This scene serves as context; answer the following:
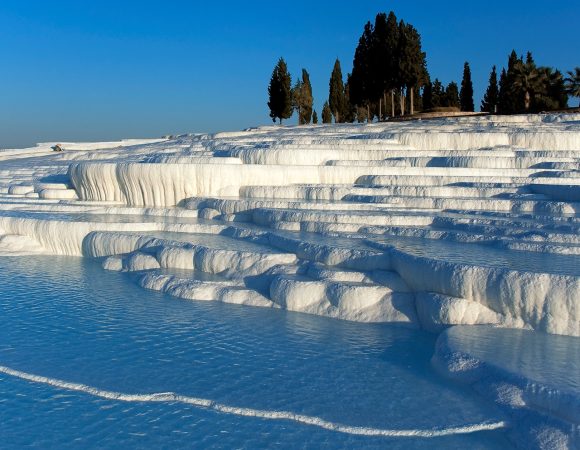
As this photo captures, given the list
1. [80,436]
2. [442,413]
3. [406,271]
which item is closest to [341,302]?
[406,271]

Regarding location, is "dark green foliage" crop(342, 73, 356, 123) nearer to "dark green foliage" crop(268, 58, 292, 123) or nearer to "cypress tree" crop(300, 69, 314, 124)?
"cypress tree" crop(300, 69, 314, 124)

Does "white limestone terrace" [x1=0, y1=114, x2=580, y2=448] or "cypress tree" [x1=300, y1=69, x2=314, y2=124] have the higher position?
"cypress tree" [x1=300, y1=69, x2=314, y2=124]

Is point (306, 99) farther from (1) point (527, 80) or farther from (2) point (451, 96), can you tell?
(1) point (527, 80)

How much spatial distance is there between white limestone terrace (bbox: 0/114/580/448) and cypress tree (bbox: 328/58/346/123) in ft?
78.9

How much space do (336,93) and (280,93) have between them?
5349 millimetres

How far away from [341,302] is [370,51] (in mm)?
27785

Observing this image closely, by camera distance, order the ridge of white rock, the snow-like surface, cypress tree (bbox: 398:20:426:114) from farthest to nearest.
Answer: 1. cypress tree (bbox: 398:20:426:114)
2. the ridge of white rock
3. the snow-like surface

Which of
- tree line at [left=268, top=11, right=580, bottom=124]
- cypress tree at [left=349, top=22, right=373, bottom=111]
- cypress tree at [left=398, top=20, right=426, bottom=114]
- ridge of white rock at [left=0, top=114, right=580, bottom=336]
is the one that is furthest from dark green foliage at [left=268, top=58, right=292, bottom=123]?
ridge of white rock at [left=0, top=114, right=580, bottom=336]

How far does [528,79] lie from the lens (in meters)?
29.7

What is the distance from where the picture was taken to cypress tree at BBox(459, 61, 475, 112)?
125 ft

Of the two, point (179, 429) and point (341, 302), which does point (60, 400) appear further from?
point (341, 302)

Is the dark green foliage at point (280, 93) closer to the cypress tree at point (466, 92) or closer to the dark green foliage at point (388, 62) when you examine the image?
the dark green foliage at point (388, 62)

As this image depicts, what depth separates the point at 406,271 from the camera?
614cm

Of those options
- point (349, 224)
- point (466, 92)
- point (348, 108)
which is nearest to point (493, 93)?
point (466, 92)
